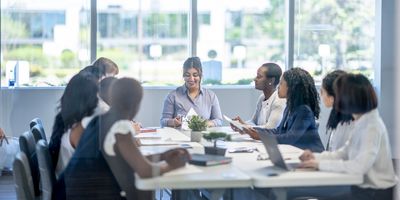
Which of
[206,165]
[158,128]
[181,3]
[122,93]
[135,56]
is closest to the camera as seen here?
[122,93]

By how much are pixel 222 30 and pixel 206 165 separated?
178cm

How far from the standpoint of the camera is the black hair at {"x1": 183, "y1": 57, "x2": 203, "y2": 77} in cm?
389

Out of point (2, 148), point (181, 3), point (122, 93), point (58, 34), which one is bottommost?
point (2, 148)

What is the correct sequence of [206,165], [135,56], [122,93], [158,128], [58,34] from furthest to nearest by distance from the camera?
[158,128] < [58,34] < [135,56] < [206,165] < [122,93]

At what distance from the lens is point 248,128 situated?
3.91m

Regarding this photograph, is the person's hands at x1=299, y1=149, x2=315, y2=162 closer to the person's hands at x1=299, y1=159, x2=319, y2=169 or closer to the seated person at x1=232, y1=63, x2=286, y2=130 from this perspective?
the person's hands at x1=299, y1=159, x2=319, y2=169

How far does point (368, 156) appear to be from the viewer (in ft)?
8.61

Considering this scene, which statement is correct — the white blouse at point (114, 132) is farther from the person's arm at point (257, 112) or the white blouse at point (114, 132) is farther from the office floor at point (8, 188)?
the person's arm at point (257, 112)

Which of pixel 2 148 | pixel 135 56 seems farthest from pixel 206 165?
pixel 2 148

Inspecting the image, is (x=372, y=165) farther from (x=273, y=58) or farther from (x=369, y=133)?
(x=273, y=58)

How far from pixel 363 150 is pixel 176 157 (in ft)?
2.59

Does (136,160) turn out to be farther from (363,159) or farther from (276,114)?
(276,114)

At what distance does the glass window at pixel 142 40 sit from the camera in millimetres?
2949

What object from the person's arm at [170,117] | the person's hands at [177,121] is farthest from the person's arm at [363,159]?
the person's hands at [177,121]
